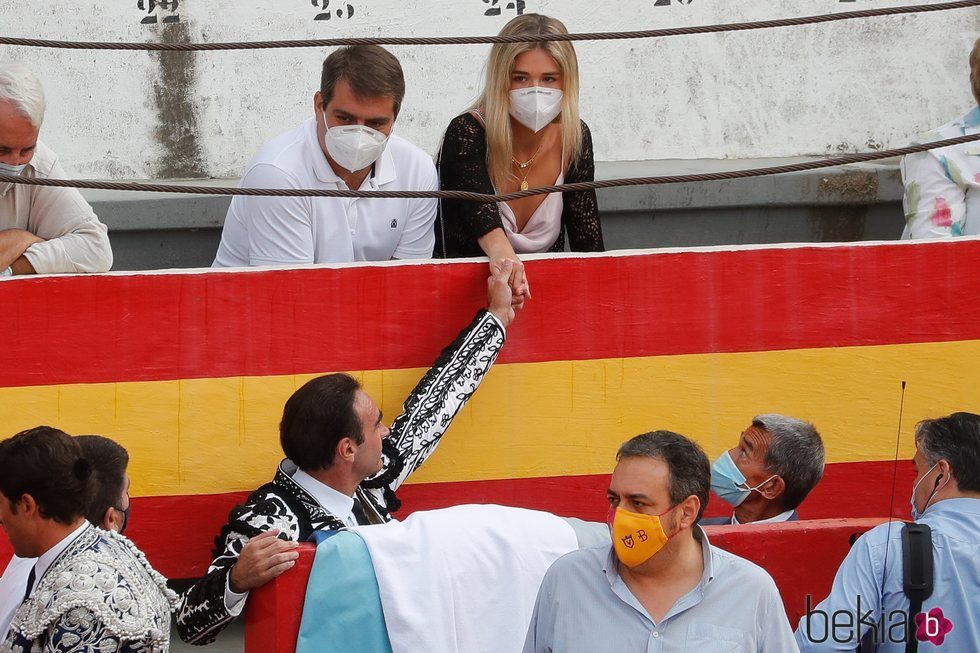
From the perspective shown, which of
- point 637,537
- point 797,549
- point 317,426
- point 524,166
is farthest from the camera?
point 524,166

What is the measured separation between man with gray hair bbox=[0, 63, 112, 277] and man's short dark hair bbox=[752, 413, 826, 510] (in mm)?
2003

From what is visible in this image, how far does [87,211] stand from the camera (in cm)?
415

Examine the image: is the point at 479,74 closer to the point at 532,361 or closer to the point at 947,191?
the point at 532,361

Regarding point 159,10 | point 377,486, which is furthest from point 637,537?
point 159,10

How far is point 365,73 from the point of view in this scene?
407 centimetres

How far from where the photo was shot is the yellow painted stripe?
13.4ft

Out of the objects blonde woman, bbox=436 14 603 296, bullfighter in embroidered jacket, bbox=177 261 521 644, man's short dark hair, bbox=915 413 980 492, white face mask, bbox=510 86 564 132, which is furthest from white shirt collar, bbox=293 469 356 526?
man's short dark hair, bbox=915 413 980 492

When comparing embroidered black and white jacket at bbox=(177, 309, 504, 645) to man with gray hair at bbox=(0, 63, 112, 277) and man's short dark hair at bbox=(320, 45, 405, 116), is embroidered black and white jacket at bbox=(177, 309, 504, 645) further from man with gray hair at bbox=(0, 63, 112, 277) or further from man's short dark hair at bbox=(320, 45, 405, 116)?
man with gray hair at bbox=(0, 63, 112, 277)

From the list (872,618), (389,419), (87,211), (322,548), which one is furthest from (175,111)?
(872,618)

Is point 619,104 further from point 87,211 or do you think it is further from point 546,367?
point 87,211

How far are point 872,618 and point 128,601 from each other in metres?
1.71

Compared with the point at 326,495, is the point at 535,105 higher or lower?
higher

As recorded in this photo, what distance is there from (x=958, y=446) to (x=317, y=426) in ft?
5.33

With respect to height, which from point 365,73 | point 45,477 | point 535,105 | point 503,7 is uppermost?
point 503,7
